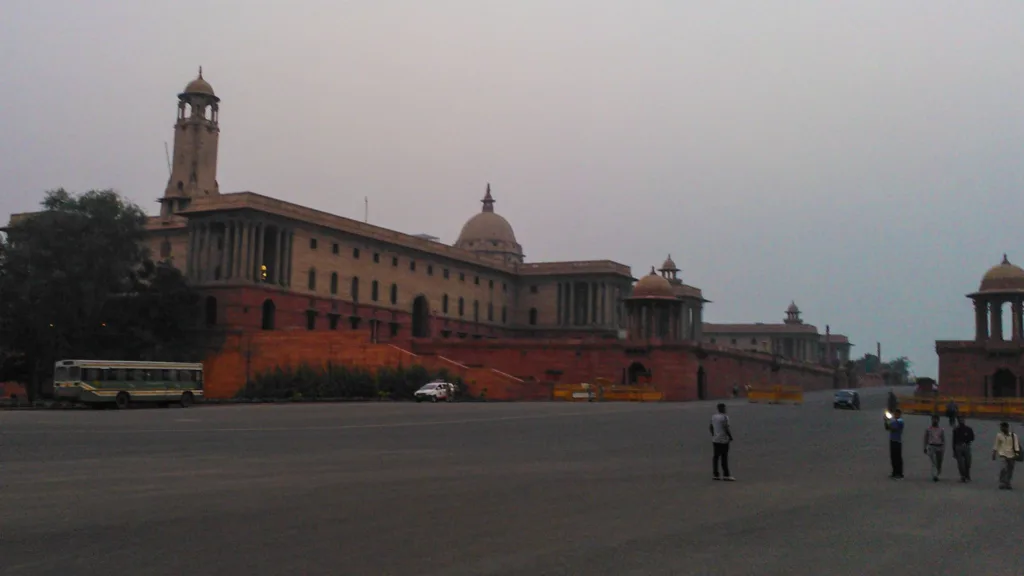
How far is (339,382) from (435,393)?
6.58 metres

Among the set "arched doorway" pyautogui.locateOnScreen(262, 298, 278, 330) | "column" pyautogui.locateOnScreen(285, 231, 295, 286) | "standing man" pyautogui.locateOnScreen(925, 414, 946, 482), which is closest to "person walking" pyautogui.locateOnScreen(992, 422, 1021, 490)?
"standing man" pyautogui.locateOnScreen(925, 414, 946, 482)

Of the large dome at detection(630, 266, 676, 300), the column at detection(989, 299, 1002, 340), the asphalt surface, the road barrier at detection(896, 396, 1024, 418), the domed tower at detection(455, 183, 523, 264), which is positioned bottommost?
the asphalt surface

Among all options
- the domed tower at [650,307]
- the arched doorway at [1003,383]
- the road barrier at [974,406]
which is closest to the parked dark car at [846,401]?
the road barrier at [974,406]

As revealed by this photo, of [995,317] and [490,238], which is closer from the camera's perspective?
[995,317]

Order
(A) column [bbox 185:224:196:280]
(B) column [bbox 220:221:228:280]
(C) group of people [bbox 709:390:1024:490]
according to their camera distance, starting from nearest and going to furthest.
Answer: (C) group of people [bbox 709:390:1024:490]
(B) column [bbox 220:221:228:280]
(A) column [bbox 185:224:196:280]

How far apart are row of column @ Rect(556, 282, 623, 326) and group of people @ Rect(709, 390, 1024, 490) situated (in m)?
80.2

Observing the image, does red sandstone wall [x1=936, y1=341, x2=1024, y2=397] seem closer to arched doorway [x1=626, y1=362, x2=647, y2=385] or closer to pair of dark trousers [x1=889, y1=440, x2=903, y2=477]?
arched doorway [x1=626, y1=362, x2=647, y2=385]

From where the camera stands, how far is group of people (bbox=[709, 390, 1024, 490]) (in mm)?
17812

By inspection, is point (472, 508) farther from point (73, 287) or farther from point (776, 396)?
A: point (776, 396)

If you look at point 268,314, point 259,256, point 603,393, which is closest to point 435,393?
point 603,393

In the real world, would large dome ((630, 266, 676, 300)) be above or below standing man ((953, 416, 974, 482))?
above

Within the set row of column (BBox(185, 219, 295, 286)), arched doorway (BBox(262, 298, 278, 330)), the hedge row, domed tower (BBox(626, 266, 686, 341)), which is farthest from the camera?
domed tower (BBox(626, 266, 686, 341))

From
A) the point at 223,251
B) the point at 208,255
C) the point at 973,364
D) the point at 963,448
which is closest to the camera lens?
the point at 963,448

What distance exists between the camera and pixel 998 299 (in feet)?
204
